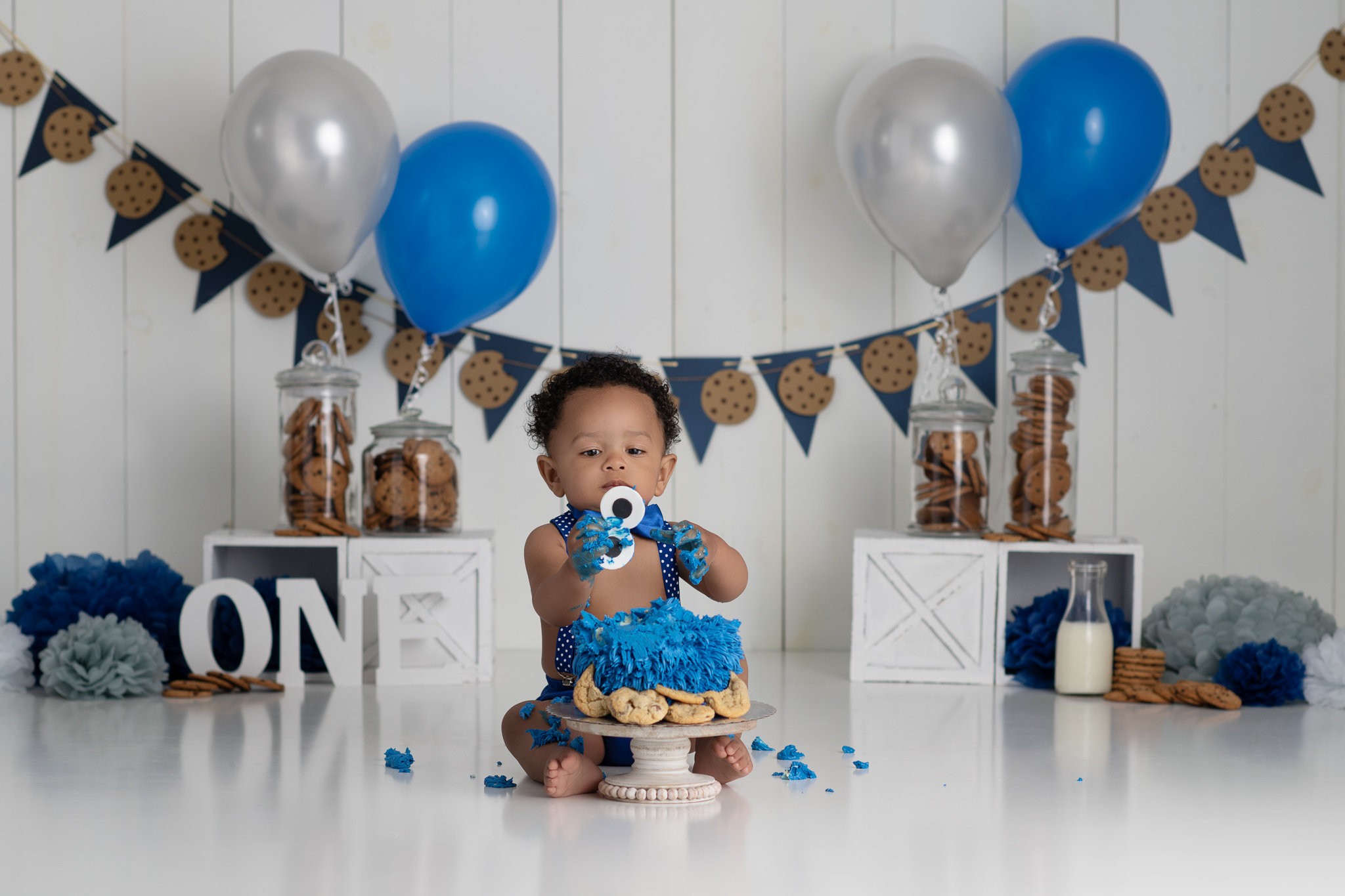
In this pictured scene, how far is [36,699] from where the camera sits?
1647 mm

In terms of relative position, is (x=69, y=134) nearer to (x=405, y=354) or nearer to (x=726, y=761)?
(x=405, y=354)

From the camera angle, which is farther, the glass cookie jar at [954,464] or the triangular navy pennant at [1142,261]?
the triangular navy pennant at [1142,261]

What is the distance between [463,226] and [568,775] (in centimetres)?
96

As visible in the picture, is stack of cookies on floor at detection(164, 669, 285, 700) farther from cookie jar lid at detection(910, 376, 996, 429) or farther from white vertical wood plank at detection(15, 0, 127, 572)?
cookie jar lid at detection(910, 376, 996, 429)

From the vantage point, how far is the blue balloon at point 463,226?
1.81 meters

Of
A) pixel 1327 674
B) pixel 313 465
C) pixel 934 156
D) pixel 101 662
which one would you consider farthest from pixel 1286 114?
pixel 101 662

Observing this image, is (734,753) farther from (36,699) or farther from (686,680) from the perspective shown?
(36,699)

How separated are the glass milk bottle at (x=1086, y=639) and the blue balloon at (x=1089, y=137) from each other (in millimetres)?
568

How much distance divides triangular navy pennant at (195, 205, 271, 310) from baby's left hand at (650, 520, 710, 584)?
4.02 feet

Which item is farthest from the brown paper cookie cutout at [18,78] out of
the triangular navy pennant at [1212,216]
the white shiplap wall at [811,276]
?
the triangular navy pennant at [1212,216]

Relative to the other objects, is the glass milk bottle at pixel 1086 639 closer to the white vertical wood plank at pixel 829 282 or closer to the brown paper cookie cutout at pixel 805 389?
the white vertical wood plank at pixel 829 282

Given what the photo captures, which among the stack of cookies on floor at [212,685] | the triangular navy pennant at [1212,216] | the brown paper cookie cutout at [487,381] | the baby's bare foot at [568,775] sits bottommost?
the stack of cookies on floor at [212,685]

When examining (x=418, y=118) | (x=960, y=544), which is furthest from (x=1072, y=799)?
(x=418, y=118)

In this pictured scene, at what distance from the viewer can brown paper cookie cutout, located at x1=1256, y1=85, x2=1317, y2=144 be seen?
83.8 inches
